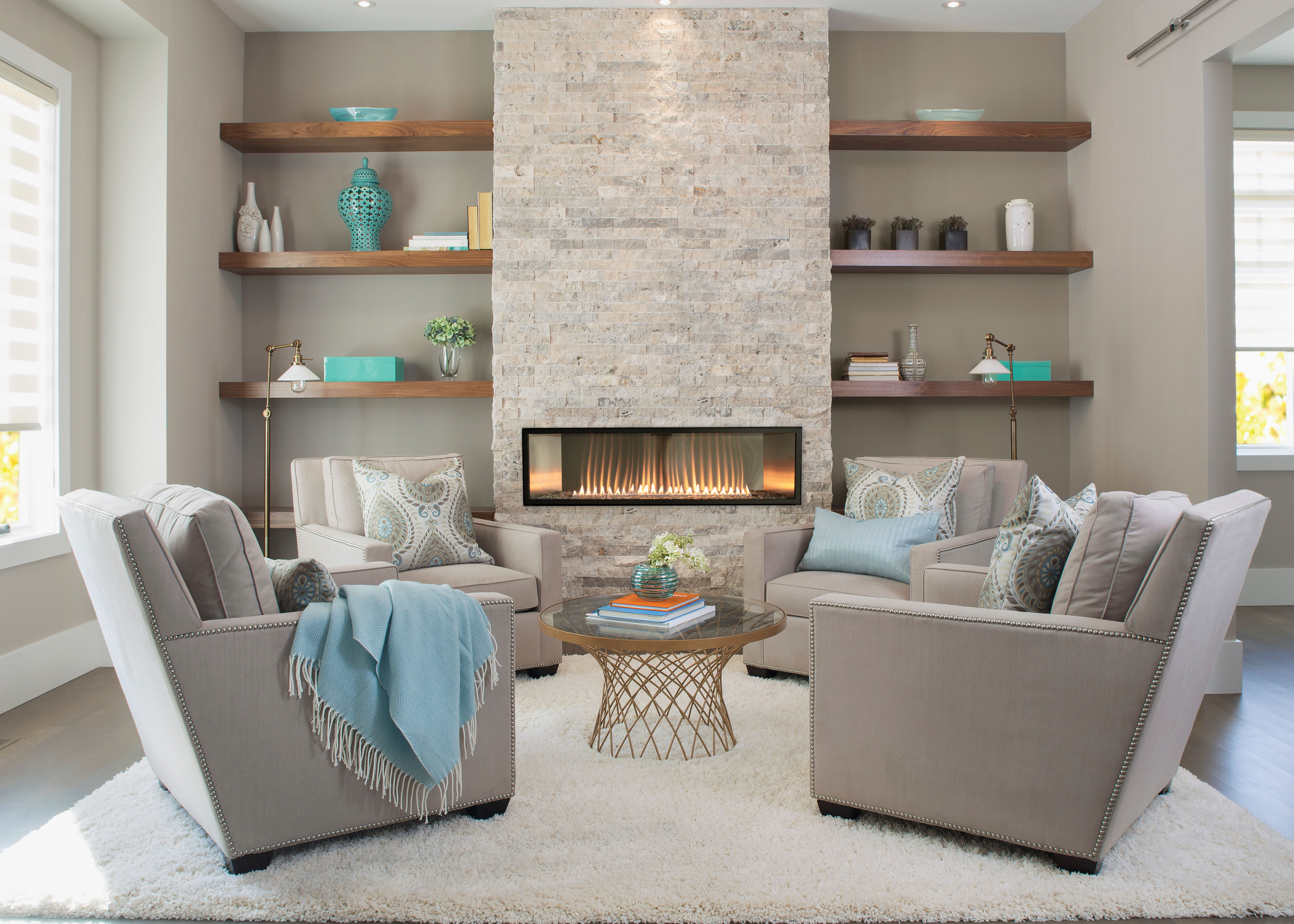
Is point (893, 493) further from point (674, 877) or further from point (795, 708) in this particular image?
point (674, 877)

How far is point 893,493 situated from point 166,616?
2827 millimetres

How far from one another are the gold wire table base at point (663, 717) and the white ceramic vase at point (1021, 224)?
9.78ft

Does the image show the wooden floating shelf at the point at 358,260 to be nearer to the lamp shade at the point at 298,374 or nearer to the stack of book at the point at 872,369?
the lamp shade at the point at 298,374

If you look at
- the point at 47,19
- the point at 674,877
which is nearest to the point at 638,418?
the point at 674,877

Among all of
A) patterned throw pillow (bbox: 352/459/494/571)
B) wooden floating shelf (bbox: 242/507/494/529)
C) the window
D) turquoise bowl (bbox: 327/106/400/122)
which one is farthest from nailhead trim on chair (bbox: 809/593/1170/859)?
the window

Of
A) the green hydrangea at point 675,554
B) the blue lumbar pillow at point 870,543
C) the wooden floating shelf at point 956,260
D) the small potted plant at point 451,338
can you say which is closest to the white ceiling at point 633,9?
the wooden floating shelf at point 956,260

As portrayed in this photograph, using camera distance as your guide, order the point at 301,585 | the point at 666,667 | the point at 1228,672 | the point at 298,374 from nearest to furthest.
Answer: the point at 301,585 → the point at 666,667 → the point at 1228,672 → the point at 298,374

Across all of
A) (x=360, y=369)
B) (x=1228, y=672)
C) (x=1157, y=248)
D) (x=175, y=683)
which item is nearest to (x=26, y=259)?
(x=360, y=369)

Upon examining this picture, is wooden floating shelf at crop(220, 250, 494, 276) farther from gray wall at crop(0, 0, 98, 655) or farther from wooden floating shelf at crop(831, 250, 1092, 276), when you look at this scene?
wooden floating shelf at crop(831, 250, 1092, 276)

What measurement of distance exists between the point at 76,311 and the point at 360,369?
1253mm

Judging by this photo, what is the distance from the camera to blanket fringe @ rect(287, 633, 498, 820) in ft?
6.41

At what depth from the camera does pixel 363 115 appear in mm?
4488

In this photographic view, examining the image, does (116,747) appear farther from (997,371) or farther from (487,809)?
(997,371)

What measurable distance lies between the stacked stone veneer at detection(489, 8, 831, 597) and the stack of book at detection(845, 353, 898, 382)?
0.26 metres
